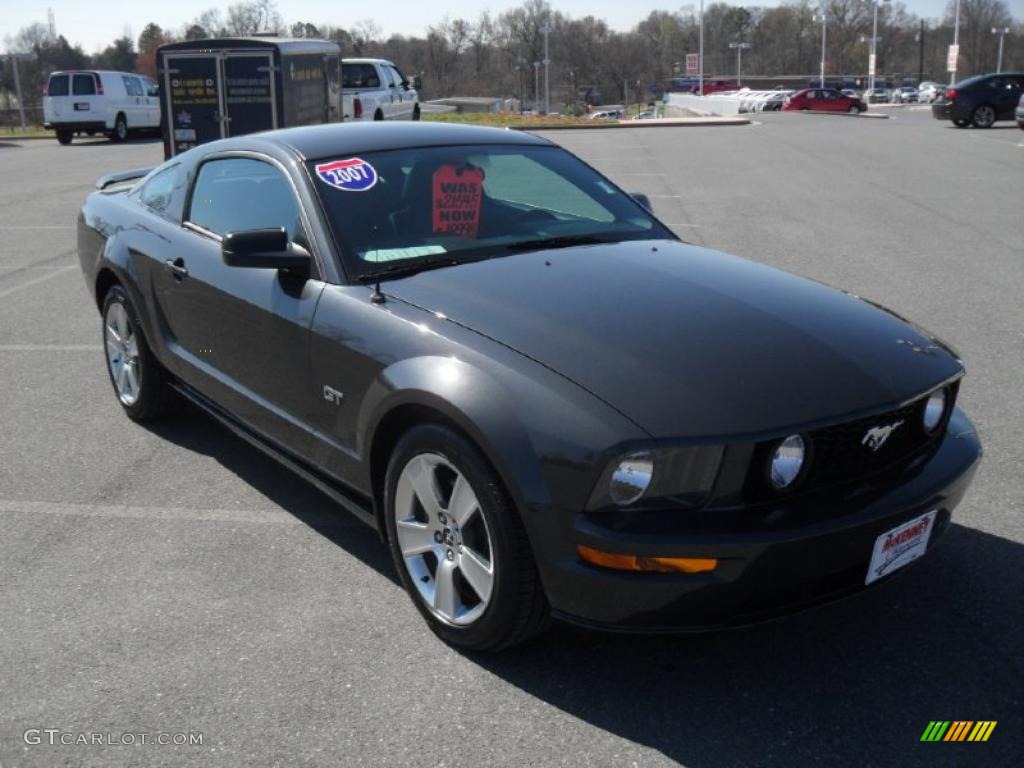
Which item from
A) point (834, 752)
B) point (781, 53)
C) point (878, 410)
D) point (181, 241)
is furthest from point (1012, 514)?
point (781, 53)

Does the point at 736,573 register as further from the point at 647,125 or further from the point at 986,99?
the point at 647,125

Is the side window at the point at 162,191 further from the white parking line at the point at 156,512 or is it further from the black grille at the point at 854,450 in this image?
the black grille at the point at 854,450

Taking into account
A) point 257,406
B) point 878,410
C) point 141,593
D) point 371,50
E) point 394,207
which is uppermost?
point 371,50

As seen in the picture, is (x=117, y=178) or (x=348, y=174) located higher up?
(x=348, y=174)

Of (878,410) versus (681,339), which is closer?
(878,410)

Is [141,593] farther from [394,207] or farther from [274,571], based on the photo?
[394,207]

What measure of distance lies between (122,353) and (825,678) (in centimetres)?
397

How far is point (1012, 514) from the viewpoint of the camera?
4086mm

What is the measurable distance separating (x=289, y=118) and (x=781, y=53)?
467ft

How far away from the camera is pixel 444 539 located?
325 centimetres

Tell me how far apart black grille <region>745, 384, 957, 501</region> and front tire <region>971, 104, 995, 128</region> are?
32301 millimetres

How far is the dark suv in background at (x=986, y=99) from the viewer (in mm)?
31344

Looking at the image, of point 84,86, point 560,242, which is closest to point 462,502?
point 560,242

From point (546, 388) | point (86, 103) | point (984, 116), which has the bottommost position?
point (546, 388)
